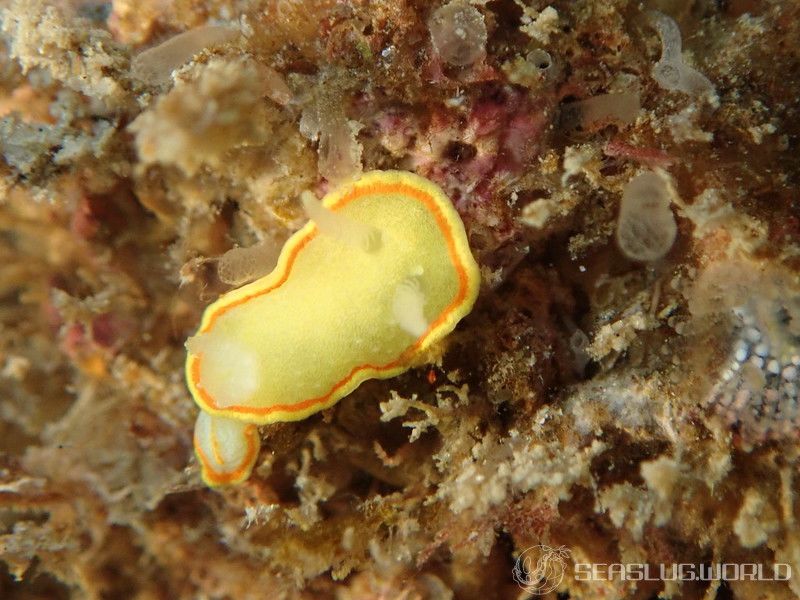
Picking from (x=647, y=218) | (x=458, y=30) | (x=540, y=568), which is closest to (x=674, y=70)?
(x=647, y=218)

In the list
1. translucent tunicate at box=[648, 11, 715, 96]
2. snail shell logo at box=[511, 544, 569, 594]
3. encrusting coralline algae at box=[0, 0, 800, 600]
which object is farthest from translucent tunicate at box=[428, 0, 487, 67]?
snail shell logo at box=[511, 544, 569, 594]

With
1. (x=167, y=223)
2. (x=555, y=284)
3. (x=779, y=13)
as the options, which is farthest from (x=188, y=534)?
(x=779, y=13)

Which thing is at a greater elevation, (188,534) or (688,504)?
(688,504)

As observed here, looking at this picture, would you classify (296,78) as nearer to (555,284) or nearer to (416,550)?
(555,284)

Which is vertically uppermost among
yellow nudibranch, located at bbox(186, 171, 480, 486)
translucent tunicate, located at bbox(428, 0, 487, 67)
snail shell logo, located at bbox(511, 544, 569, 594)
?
translucent tunicate, located at bbox(428, 0, 487, 67)

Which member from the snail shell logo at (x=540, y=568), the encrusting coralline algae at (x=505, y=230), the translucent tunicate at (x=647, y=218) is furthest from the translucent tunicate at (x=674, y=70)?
the snail shell logo at (x=540, y=568)

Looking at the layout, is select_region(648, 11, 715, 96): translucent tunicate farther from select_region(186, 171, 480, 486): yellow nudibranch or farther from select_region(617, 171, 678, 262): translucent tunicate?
select_region(186, 171, 480, 486): yellow nudibranch
